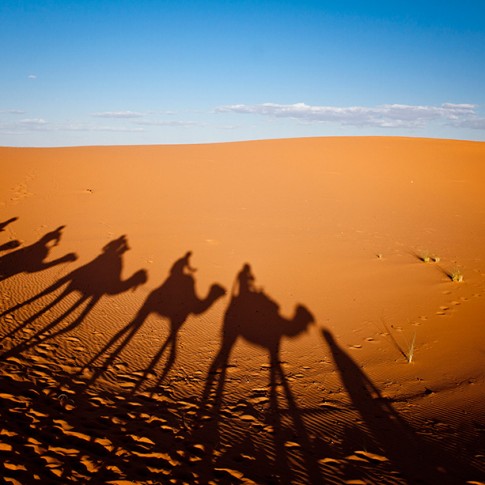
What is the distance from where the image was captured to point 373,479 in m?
3.38

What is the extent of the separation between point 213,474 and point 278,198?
16.6 meters

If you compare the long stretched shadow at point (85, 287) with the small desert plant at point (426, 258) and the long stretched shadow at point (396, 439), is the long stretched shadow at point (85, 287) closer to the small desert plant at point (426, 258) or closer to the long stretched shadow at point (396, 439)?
the long stretched shadow at point (396, 439)

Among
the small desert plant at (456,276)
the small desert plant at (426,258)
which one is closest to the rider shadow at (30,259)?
the small desert plant at (426,258)

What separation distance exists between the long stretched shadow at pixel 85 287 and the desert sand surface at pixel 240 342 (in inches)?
2.3

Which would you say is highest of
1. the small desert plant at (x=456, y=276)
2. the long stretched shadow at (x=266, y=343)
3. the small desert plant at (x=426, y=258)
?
the small desert plant at (x=426, y=258)

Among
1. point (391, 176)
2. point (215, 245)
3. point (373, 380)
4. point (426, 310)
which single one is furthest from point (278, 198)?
point (373, 380)

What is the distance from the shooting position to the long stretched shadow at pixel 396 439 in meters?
3.49

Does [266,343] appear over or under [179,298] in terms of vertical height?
under

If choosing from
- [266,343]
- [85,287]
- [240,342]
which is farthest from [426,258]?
[85,287]

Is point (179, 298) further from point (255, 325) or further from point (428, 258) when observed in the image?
point (428, 258)

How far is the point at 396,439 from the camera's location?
4020 mm

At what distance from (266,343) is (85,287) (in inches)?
206

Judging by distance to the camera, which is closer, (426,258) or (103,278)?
(103,278)

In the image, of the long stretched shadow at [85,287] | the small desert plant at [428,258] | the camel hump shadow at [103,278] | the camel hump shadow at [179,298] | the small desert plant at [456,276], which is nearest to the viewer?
the long stretched shadow at [85,287]
